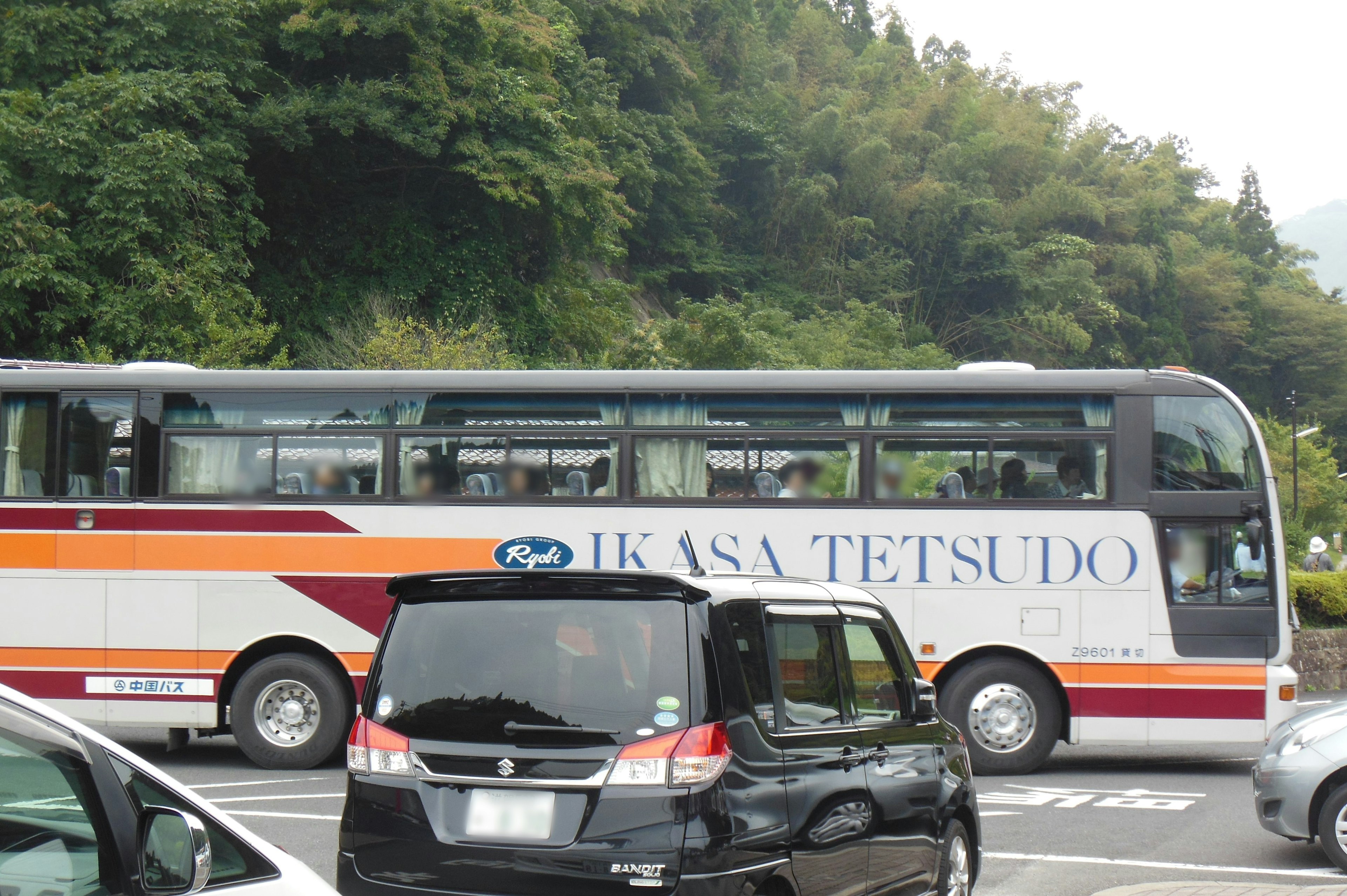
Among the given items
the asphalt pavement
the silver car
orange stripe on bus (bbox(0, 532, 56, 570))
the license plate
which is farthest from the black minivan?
orange stripe on bus (bbox(0, 532, 56, 570))

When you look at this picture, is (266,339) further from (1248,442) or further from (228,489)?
(1248,442)

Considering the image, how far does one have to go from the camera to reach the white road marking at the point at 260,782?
1050 centimetres

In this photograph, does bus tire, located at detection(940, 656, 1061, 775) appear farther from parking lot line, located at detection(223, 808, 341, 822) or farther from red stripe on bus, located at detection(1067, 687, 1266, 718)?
parking lot line, located at detection(223, 808, 341, 822)

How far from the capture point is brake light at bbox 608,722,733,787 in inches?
178

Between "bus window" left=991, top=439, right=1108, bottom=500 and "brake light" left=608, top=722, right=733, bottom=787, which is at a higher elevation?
"bus window" left=991, top=439, right=1108, bottom=500

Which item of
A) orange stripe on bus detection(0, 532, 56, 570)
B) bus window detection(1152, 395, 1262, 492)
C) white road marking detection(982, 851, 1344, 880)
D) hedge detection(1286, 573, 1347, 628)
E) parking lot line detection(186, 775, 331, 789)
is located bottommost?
parking lot line detection(186, 775, 331, 789)

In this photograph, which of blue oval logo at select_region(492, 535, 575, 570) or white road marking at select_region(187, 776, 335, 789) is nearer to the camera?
white road marking at select_region(187, 776, 335, 789)

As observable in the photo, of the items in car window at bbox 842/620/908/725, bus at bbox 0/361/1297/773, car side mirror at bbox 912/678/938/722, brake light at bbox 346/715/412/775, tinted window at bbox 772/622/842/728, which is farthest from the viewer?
bus at bbox 0/361/1297/773

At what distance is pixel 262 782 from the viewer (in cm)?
1078

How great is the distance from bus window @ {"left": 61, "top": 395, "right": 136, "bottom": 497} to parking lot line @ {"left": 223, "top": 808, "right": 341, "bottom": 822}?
3652mm

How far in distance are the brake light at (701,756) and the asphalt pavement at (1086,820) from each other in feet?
11.1

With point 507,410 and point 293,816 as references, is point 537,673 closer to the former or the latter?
point 293,816

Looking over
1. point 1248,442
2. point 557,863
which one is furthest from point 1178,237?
point 557,863

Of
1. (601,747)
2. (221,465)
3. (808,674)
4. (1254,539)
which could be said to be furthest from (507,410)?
(601,747)
